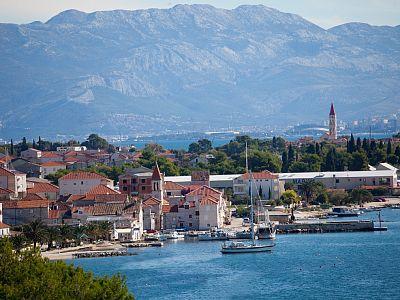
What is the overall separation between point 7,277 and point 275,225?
3384 cm

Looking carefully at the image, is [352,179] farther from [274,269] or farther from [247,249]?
[274,269]

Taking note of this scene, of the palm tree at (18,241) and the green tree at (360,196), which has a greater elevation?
the green tree at (360,196)

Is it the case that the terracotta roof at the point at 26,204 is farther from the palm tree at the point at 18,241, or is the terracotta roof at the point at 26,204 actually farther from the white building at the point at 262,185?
the white building at the point at 262,185

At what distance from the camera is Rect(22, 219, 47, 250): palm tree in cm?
5378

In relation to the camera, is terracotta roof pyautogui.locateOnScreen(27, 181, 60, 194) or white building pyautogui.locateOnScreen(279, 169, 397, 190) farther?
white building pyautogui.locateOnScreen(279, 169, 397, 190)

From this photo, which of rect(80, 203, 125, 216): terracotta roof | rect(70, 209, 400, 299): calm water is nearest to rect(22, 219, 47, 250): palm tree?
rect(70, 209, 400, 299): calm water

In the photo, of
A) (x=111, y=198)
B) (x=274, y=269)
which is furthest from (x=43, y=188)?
(x=274, y=269)

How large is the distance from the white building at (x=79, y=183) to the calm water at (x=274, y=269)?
513 inches

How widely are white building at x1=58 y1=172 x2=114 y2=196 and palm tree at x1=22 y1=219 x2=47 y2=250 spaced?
16.4m

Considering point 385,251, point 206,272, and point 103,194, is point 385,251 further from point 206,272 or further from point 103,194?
point 103,194

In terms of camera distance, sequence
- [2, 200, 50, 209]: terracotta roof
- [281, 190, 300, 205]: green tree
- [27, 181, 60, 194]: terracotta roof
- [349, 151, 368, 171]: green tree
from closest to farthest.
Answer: [2, 200, 50, 209]: terracotta roof
[27, 181, 60, 194]: terracotta roof
[281, 190, 300, 205]: green tree
[349, 151, 368, 171]: green tree

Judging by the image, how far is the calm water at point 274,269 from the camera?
1700 inches

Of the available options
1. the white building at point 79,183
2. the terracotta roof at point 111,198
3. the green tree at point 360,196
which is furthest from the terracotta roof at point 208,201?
the green tree at point 360,196

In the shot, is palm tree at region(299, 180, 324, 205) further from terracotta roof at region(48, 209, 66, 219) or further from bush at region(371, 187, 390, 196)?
terracotta roof at region(48, 209, 66, 219)
